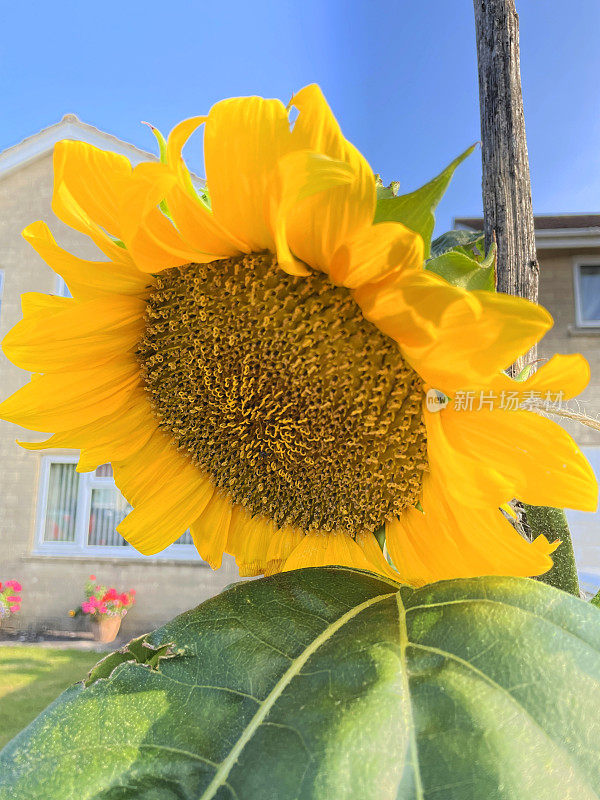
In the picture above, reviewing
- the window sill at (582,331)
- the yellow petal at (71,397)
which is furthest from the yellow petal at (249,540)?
the window sill at (582,331)

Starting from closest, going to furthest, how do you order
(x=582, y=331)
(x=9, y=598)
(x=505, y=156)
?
(x=505, y=156)
(x=582, y=331)
(x=9, y=598)

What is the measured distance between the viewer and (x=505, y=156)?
0.58 meters

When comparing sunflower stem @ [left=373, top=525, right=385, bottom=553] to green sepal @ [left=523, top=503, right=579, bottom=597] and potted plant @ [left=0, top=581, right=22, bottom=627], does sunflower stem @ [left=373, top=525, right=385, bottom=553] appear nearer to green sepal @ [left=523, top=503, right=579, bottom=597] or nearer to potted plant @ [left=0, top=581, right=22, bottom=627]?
green sepal @ [left=523, top=503, right=579, bottom=597]

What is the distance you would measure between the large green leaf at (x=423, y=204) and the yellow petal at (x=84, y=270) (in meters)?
0.16

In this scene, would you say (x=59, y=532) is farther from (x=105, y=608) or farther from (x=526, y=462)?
(x=526, y=462)

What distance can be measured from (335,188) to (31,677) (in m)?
5.29

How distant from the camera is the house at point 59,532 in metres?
5.93

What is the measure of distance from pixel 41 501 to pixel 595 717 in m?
6.44

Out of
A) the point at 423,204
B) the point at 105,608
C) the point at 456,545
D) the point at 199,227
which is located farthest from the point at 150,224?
the point at 105,608

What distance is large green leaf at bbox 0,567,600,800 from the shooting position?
21 centimetres

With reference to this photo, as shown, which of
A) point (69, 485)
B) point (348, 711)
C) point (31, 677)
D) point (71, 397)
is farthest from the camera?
point (69, 485)

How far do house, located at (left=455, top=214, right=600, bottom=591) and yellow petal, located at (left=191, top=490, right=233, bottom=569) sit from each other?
17.1 feet

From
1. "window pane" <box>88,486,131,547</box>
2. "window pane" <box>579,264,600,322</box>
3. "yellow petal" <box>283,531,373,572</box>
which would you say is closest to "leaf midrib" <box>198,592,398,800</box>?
"yellow petal" <box>283,531,373,572</box>

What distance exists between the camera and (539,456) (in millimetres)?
322
